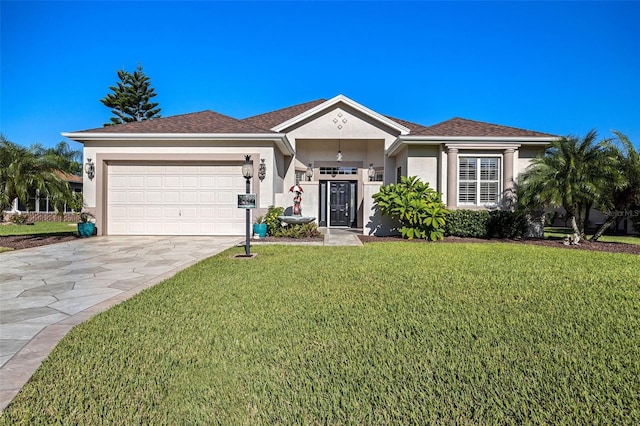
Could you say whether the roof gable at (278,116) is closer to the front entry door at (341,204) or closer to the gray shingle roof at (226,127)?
the gray shingle roof at (226,127)

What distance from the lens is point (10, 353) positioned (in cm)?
285

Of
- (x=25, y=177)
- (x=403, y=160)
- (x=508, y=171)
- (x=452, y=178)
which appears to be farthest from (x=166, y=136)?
(x=508, y=171)

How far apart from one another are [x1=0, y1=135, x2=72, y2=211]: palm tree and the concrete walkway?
65.0 inches

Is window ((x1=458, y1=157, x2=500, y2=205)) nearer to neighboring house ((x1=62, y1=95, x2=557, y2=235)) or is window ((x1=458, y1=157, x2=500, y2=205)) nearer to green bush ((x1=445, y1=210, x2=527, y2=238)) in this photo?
neighboring house ((x1=62, y1=95, x2=557, y2=235))

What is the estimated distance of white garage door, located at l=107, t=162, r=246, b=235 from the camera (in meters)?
12.5

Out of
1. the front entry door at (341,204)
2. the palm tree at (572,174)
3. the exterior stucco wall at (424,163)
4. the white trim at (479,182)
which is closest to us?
the palm tree at (572,174)

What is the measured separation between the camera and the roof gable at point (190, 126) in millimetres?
12367

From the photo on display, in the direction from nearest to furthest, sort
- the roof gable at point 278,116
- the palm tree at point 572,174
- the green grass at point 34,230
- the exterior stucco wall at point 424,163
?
the palm tree at point 572,174, the exterior stucco wall at point 424,163, the green grass at point 34,230, the roof gable at point 278,116

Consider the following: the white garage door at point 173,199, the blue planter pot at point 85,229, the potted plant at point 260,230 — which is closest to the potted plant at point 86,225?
the blue planter pot at point 85,229

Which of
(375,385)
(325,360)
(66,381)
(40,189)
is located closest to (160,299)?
(66,381)

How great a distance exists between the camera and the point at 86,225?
11.8 meters

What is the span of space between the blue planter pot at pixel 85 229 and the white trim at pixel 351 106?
26.3 ft

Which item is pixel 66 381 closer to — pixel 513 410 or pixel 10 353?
pixel 10 353

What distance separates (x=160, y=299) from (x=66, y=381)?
1.93 m
